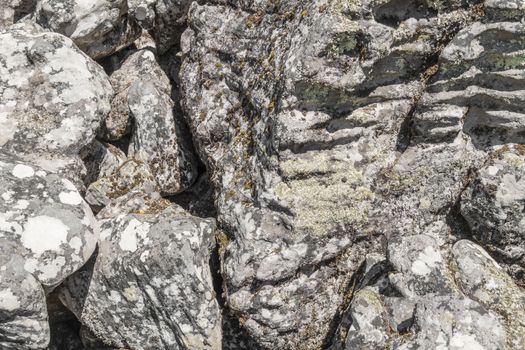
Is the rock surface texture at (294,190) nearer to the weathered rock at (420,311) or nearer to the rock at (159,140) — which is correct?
the weathered rock at (420,311)

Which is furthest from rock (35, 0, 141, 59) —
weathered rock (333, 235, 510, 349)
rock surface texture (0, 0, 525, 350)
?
weathered rock (333, 235, 510, 349)

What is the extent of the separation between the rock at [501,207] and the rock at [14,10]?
550cm

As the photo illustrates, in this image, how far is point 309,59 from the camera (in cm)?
494

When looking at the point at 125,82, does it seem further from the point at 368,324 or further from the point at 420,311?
the point at 420,311

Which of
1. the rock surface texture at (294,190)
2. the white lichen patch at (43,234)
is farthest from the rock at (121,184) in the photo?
the white lichen patch at (43,234)

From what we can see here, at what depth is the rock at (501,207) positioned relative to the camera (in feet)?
16.1

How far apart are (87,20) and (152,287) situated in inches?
121

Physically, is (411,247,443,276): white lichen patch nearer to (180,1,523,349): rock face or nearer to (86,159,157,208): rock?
(180,1,523,349): rock face

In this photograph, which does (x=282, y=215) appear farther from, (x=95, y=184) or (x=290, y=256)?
(x=95, y=184)

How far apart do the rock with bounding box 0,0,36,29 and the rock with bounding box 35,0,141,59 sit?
0.50m

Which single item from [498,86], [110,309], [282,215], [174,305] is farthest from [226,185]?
[498,86]

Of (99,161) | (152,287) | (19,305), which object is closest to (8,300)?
(19,305)

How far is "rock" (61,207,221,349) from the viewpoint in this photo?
17.5 feet

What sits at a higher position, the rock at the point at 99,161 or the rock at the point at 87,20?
the rock at the point at 87,20
